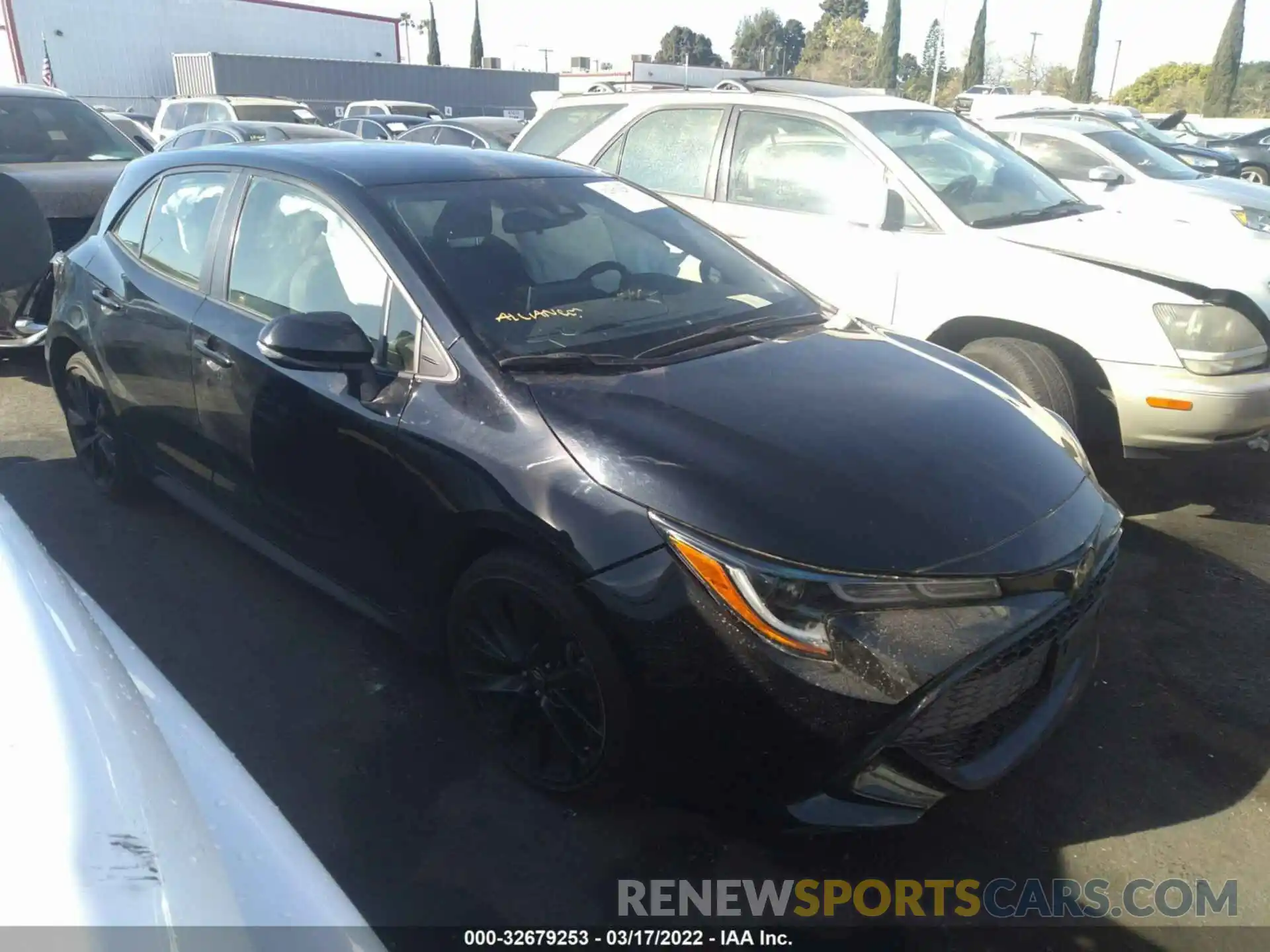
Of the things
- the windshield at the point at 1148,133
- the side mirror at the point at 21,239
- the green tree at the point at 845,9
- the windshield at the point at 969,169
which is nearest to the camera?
the side mirror at the point at 21,239

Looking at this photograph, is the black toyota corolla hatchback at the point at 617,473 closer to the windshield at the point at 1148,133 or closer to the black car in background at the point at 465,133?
the black car in background at the point at 465,133

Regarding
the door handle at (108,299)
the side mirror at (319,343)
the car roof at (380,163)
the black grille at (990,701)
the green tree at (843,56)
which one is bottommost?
the black grille at (990,701)

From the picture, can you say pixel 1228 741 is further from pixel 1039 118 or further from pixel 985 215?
pixel 1039 118

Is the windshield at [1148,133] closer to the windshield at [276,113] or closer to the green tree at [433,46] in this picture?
the windshield at [276,113]

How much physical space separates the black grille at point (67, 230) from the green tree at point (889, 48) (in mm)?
46863

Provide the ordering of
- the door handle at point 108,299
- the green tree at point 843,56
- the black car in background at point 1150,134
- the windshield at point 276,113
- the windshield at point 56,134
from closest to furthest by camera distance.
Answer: the door handle at point 108,299, the windshield at point 56,134, the black car in background at point 1150,134, the windshield at point 276,113, the green tree at point 843,56

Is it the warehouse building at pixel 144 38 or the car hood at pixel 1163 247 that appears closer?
the car hood at pixel 1163 247

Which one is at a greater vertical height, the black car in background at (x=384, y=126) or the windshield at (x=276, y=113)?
the windshield at (x=276, y=113)

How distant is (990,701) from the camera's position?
90.0 inches

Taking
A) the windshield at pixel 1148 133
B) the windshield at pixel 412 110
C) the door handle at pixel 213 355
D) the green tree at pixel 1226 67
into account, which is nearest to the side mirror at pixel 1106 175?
the windshield at pixel 1148 133

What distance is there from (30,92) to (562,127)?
467cm

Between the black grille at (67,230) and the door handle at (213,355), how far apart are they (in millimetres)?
3731

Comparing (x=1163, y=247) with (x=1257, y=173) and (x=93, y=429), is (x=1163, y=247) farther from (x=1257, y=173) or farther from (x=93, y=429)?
(x=1257, y=173)

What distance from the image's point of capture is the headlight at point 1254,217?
8.26 m
